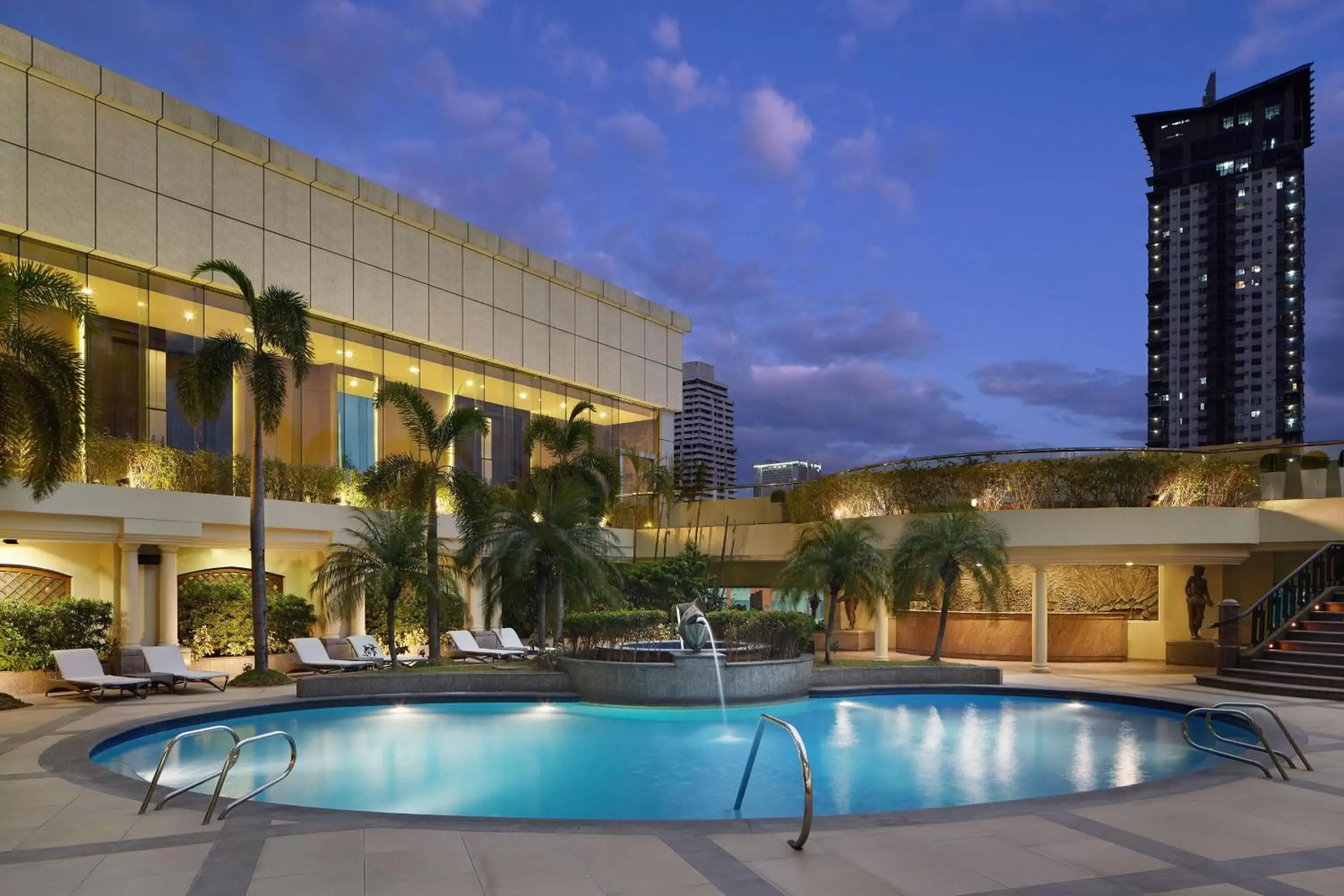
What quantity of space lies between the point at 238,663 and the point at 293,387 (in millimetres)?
7444

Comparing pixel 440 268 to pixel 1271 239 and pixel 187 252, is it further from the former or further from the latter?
pixel 1271 239

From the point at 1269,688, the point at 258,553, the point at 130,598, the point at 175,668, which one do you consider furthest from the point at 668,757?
the point at 130,598

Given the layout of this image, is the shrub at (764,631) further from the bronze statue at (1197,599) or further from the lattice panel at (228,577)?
the lattice panel at (228,577)

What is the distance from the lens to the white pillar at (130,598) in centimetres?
1997

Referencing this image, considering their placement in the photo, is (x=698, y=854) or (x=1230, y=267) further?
(x=1230, y=267)

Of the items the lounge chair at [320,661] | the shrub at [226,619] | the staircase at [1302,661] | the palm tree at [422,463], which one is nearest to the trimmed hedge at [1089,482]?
the staircase at [1302,661]

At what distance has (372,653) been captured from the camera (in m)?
22.1

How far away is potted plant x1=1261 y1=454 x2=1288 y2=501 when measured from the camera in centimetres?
2297

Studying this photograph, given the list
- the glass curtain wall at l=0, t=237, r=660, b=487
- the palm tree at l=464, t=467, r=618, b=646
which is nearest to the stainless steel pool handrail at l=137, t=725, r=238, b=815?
the glass curtain wall at l=0, t=237, r=660, b=487

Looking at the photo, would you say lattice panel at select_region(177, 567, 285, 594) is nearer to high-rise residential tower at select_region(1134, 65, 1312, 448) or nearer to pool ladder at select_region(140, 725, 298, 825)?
pool ladder at select_region(140, 725, 298, 825)

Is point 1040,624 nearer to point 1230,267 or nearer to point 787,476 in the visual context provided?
point 787,476

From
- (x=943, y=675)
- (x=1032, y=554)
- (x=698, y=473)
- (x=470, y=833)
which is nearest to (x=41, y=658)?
(x=470, y=833)

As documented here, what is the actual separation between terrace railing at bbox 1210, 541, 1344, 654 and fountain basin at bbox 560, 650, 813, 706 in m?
9.21

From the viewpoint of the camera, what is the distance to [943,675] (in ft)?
64.6
